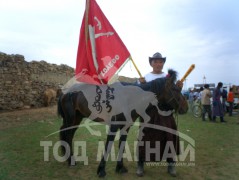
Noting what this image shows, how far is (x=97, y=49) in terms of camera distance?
4.61 meters

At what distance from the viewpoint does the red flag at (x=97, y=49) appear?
4508mm

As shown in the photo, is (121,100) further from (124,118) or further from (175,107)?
(175,107)

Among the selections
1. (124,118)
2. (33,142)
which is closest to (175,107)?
(124,118)

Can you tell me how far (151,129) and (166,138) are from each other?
0.28m

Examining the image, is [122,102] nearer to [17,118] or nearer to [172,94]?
[172,94]

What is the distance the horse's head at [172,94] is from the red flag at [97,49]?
1.02m

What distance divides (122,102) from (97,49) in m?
1.13

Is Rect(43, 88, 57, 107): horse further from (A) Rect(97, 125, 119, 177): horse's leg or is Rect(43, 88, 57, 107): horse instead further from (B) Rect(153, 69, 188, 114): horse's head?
(B) Rect(153, 69, 188, 114): horse's head

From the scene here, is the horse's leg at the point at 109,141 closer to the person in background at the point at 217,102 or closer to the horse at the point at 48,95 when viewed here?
the person in background at the point at 217,102

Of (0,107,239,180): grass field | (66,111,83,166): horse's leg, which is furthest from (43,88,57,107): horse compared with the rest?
(66,111,83,166): horse's leg

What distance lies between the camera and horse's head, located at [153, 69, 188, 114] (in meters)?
3.99

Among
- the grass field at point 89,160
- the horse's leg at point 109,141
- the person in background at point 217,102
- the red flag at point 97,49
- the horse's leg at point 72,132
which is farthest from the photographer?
the person in background at point 217,102

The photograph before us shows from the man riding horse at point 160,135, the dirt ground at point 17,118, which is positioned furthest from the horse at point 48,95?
the man riding horse at point 160,135

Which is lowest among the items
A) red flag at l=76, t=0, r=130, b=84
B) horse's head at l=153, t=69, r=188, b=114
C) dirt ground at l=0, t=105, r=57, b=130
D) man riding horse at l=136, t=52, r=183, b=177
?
dirt ground at l=0, t=105, r=57, b=130
